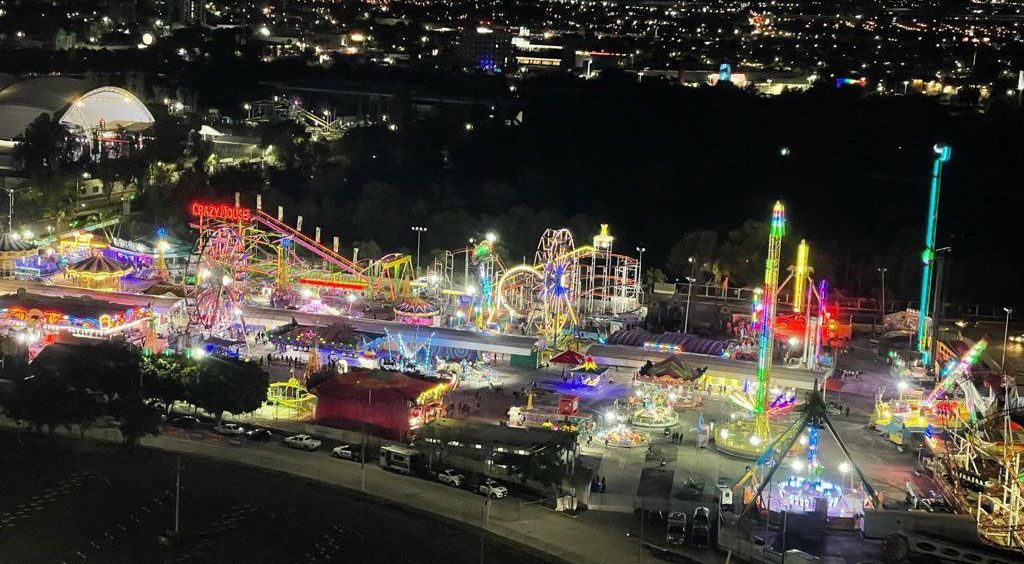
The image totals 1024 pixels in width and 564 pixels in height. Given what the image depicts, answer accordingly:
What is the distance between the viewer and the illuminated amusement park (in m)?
16.0

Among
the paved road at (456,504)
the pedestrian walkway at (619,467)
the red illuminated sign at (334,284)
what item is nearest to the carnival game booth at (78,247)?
the red illuminated sign at (334,284)

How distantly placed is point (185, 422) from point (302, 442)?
1957mm

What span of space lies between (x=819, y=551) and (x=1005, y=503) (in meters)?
2.48

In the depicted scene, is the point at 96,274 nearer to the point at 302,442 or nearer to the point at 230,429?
the point at 230,429

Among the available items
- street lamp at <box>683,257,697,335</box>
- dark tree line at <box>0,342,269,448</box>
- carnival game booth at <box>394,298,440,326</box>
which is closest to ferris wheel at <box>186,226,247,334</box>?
carnival game booth at <box>394,298,440,326</box>

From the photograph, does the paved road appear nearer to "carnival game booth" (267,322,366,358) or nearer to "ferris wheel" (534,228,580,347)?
"carnival game booth" (267,322,366,358)

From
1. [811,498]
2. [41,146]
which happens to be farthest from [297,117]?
[811,498]

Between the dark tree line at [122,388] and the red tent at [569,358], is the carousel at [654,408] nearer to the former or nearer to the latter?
the red tent at [569,358]

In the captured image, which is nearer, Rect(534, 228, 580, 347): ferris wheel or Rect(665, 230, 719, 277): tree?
Rect(534, 228, 580, 347): ferris wheel

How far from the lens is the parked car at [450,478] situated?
16531 mm

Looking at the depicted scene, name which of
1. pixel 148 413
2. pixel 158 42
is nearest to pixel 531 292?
pixel 148 413

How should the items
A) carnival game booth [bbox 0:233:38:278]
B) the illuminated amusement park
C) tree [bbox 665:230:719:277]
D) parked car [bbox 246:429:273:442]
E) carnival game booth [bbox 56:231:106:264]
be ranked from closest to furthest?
the illuminated amusement park → parked car [bbox 246:429:273:442] → carnival game booth [bbox 0:233:38:278] → carnival game booth [bbox 56:231:106:264] → tree [bbox 665:230:719:277]

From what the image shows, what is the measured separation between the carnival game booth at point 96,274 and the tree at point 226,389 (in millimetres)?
8477

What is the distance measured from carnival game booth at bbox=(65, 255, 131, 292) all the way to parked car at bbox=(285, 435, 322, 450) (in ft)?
32.5
